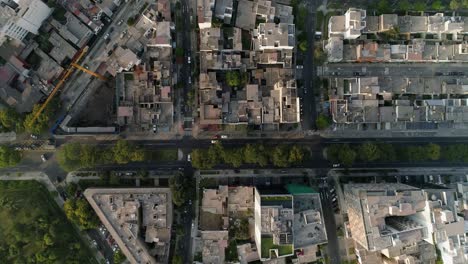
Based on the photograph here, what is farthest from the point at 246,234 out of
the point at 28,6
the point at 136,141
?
the point at 28,6

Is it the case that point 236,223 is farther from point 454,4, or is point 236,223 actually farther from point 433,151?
point 454,4

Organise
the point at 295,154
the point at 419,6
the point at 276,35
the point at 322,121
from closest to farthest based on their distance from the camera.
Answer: the point at 276,35, the point at 295,154, the point at 322,121, the point at 419,6

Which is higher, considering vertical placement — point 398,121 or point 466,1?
point 466,1

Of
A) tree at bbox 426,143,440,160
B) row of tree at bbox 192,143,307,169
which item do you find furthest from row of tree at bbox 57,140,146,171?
tree at bbox 426,143,440,160

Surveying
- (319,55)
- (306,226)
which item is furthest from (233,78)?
(306,226)

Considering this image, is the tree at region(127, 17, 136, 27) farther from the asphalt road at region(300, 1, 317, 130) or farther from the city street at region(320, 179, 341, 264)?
the city street at region(320, 179, 341, 264)

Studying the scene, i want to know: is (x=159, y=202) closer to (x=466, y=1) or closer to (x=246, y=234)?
(x=246, y=234)

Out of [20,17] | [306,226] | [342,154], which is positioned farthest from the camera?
[342,154]

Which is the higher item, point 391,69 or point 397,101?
point 391,69
